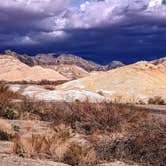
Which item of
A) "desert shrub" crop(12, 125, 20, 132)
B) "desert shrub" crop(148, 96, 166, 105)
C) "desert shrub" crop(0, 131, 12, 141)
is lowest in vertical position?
"desert shrub" crop(0, 131, 12, 141)

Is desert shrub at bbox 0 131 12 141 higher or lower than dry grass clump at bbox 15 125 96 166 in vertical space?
higher

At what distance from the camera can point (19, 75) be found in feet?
349

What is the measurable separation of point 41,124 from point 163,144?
763 cm

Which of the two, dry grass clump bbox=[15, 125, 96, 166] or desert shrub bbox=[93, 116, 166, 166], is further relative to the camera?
desert shrub bbox=[93, 116, 166, 166]

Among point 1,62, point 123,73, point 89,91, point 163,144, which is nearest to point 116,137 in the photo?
point 163,144

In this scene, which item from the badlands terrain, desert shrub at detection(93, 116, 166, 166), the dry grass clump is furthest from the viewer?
desert shrub at detection(93, 116, 166, 166)

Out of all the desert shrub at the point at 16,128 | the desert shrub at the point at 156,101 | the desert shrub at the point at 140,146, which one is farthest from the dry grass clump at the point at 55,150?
the desert shrub at the point at 156,101

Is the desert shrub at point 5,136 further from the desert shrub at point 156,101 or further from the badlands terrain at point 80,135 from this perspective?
the desert shrub at point 156,101

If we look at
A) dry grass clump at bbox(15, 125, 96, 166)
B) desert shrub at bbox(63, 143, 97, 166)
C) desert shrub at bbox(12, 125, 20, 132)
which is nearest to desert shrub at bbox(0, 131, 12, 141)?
dry grass clump at bbox(15, 125, 96, 166)

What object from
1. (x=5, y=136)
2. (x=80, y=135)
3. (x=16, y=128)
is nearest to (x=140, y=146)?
(x=80, y=135)

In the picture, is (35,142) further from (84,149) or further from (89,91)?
(89,91)

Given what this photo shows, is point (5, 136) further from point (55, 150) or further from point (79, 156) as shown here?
point (79, 156)

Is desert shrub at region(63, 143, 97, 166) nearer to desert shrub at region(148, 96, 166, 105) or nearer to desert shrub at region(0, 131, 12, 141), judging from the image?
desert shrub at region(0, 131, 12, 141)

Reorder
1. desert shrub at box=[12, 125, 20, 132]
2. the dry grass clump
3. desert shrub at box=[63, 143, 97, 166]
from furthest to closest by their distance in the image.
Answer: desert shrub at box=[12, 125, 20, 132], the dry grass clump, desert shrub at box=[63, 143, 97, 166]
